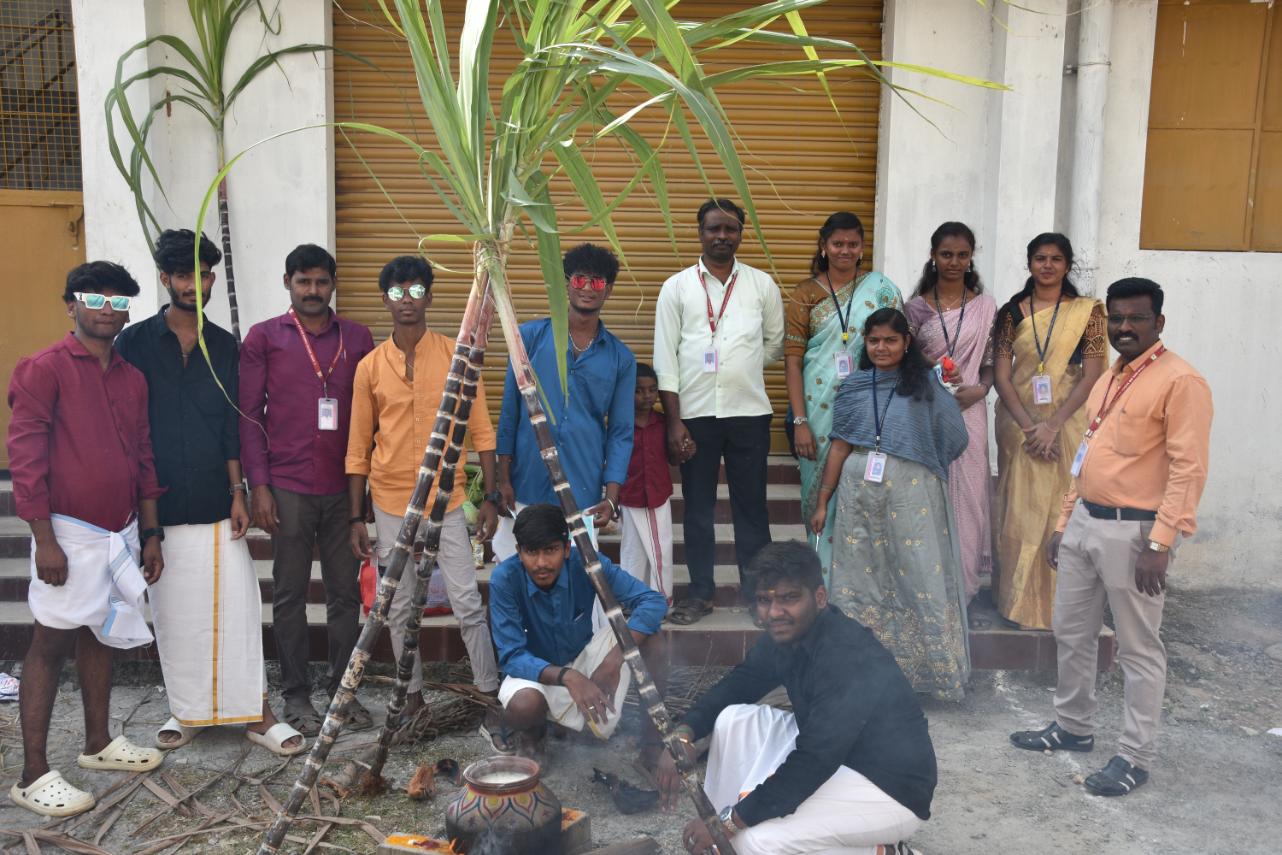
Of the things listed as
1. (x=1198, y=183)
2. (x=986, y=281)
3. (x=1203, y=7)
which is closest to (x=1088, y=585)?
(x=986, y=281)

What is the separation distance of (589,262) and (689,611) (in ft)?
5.84

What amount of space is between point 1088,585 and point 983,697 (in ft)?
3.26

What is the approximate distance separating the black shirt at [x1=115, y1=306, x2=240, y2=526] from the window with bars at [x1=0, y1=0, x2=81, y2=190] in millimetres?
2868

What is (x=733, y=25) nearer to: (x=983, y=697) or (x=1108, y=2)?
(x=983, y=697)

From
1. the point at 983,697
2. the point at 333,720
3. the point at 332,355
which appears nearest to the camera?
the point at 333,720

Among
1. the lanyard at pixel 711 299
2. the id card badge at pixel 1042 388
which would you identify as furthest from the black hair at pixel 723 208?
the id card badge at pixel 1042 388

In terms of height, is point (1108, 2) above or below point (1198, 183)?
above

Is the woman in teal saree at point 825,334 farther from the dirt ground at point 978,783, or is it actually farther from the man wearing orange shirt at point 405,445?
the man wearing orange shirt at point 405,445

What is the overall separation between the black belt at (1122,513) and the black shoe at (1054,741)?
0.95 m

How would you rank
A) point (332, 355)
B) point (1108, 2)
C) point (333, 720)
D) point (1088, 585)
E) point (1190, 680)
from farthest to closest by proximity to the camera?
point (1108, 2)
point (1190, 680)
point (332, 355)
point (1088, 585)
point (333, 720)

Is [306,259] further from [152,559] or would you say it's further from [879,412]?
[879,412]

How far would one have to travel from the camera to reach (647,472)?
197 inches

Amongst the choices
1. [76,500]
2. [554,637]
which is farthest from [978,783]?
[76,500]

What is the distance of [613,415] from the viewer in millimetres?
4668
